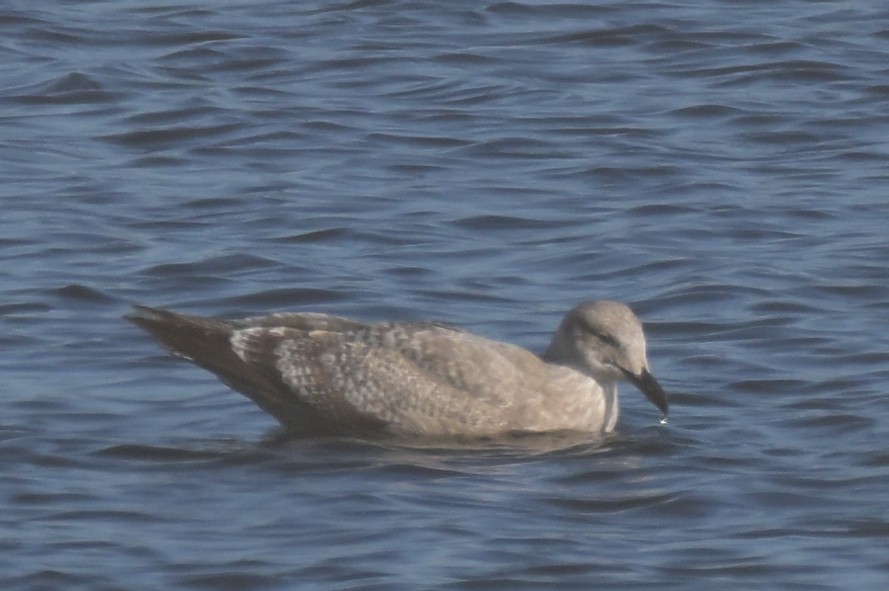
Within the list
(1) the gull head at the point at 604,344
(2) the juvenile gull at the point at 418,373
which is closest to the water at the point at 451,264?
(2) the juvenile gull at the point at 418,373

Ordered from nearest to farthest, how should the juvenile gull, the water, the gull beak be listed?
the water → the gull beak → the juvenile gull

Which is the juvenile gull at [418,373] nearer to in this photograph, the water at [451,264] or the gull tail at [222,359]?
the gull tail at [222,359]

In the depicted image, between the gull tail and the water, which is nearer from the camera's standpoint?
the water

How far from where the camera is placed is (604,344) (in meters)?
10.5

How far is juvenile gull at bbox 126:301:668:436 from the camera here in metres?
10.3

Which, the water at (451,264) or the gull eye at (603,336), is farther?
the gull eye at (603,336)

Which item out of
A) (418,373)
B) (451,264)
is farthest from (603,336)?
(451,264)

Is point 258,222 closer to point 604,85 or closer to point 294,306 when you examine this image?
point 294,306

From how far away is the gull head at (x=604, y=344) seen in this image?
34.1ft

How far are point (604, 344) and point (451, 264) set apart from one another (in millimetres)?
2441

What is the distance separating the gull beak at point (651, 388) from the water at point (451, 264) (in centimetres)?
18

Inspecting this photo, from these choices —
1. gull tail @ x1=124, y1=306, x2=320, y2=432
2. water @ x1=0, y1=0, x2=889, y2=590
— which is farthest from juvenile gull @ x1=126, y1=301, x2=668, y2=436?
water @ x1=0, y1=0, x2=889, y2=590

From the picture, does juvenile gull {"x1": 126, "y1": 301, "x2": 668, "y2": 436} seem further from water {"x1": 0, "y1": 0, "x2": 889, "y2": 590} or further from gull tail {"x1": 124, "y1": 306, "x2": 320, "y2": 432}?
water {"x1": 0, "y1": 0, "x2": 889, "y2": 590}

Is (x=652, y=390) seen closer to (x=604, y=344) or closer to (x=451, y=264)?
(x=604, y=344)
